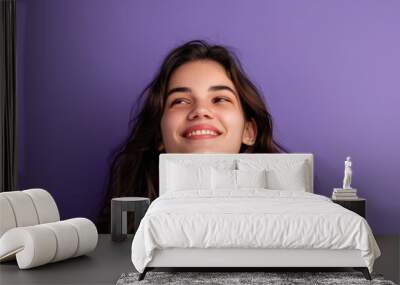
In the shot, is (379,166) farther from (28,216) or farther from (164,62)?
(28,216)

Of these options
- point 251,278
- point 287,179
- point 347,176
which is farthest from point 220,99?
point 251,278

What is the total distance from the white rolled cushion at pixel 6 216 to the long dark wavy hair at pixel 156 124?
71.3 inches

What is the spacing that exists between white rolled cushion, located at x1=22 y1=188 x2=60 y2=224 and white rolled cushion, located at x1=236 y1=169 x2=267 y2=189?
1.73 metres

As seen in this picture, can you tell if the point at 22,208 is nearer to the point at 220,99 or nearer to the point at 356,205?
the point at 220,99

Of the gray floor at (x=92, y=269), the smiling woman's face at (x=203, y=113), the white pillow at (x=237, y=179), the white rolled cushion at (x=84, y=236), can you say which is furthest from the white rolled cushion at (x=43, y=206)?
the smiling woman's face at (x=203, y=113)

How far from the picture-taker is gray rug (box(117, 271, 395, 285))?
4.32 m

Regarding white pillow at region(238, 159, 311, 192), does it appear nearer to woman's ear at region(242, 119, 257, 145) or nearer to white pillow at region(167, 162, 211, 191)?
woman's ear at region(242, 119, 257, 145)

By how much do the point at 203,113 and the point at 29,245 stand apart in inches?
98.9

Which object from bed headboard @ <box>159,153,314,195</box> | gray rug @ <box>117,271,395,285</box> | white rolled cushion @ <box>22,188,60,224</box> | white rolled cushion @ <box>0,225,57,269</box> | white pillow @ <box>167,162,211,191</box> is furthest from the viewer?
bed headboard @ <box>159,153,314,195</box>

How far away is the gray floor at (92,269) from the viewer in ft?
14.6

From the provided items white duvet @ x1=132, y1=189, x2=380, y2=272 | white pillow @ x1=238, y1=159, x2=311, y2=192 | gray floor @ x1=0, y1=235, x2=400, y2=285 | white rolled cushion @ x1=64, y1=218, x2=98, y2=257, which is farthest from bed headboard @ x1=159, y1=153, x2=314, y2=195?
white duvet @ x1=132, y1=189, x2=380, y2=272

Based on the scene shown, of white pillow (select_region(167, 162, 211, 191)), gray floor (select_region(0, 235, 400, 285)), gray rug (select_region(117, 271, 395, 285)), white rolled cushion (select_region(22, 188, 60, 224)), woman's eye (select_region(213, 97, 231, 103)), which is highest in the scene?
woman's eye (select_region(213, 97, 231, 103))

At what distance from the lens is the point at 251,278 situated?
441 centimetres

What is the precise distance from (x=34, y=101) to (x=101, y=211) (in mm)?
1377
